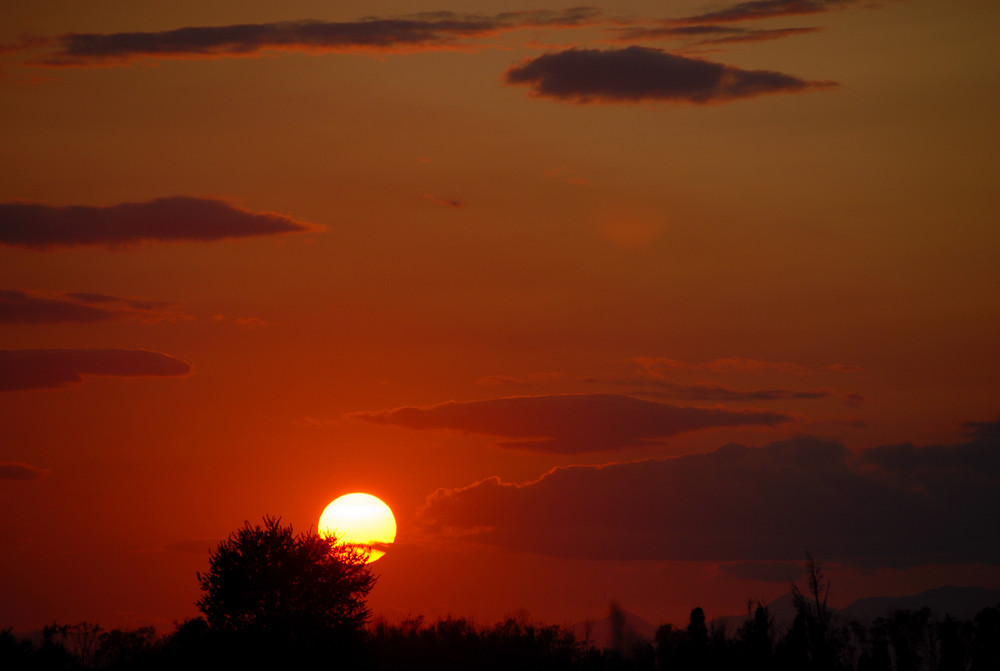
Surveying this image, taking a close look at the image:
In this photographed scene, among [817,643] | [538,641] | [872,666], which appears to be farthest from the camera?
[872,666]

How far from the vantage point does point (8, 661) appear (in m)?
83.5

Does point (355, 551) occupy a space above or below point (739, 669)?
above

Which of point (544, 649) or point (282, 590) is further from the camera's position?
point (544, 649)

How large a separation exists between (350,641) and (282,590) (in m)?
6.57

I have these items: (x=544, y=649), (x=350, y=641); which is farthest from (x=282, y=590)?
(x=544, y=649)

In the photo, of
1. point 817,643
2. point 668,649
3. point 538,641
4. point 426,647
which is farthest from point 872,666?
point 426,647

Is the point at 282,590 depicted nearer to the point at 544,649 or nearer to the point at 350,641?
the point at 350,641

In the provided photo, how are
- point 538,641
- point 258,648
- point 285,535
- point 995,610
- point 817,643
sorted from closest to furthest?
point 258,648 < point 285,535 < point 538,641 < point 817,643 < point 995,610

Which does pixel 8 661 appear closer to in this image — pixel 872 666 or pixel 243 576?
pixel 243 576

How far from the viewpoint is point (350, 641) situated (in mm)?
83312

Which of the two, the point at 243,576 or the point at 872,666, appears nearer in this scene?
the point at 243,576

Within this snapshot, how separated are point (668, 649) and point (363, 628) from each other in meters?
56.2

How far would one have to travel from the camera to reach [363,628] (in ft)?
287

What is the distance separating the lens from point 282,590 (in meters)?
84.8
